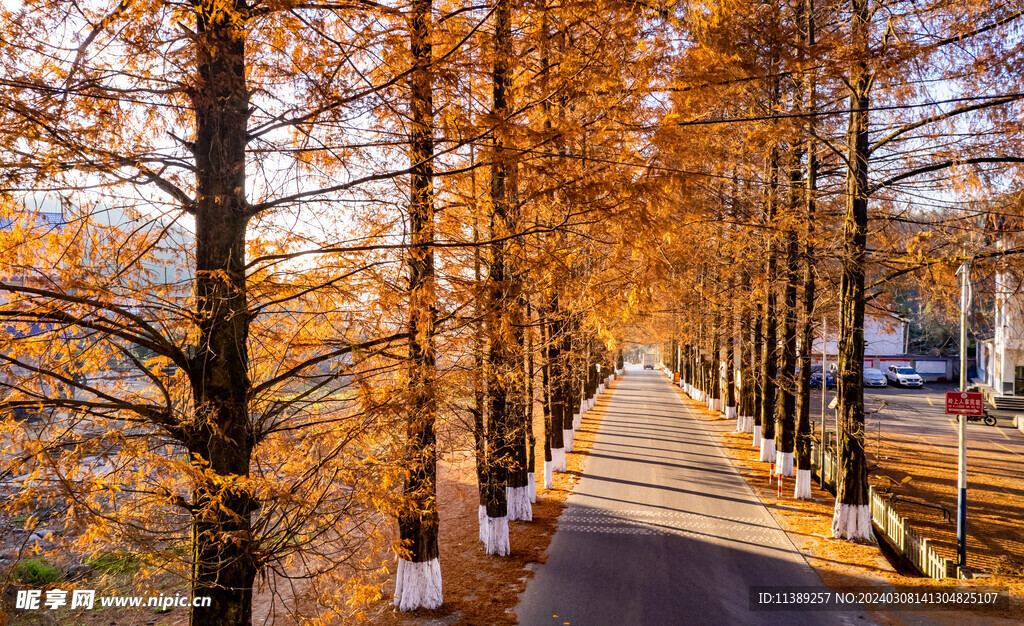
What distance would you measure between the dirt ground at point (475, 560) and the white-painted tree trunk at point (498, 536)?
6.1 inches

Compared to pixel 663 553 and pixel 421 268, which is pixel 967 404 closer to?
pixel 663 553

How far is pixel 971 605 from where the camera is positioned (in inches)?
337

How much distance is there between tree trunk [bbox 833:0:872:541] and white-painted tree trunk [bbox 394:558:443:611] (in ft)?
28.3

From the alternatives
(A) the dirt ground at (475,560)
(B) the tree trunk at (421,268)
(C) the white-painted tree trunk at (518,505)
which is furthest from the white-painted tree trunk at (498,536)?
(B) the tree trunk at (421,268)

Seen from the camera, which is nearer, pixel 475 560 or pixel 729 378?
pixel 475 560

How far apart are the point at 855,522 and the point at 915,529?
3.02 meters

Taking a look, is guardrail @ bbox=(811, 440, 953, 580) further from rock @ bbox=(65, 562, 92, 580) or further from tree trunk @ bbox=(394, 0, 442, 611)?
rock @ bbox=(65, 562, 92, 580)

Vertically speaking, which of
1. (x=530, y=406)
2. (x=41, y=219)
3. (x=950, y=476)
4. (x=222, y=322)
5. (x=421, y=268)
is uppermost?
(x=41, y=219)

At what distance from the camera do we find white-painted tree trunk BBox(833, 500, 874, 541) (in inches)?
464

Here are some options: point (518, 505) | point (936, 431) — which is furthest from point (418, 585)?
point (936, 431)

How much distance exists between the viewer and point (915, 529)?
44.2 feet

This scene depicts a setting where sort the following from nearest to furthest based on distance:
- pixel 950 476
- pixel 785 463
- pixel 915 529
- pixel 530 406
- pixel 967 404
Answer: pixel 967 404, pixel 915 529, pixel 530 406, pixel 785 463, pixel 950 476

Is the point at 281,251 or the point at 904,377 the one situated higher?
the point at 281,251

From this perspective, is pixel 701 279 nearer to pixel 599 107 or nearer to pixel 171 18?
pixel 599 107
